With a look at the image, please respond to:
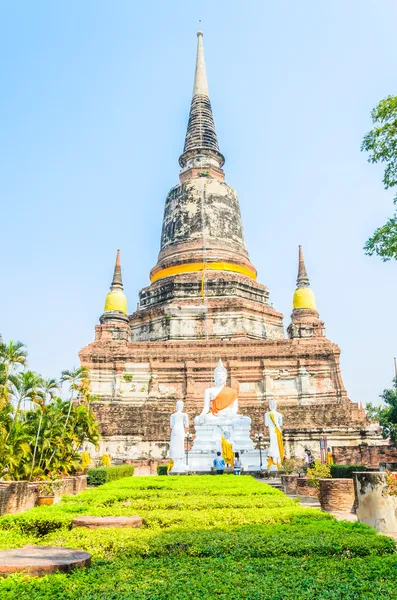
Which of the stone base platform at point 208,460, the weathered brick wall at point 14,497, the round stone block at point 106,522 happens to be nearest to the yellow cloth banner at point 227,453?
the stone base platform at point 208,460

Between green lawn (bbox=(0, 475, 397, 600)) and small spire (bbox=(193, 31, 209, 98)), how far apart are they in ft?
139

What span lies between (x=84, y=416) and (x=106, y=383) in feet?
24.1

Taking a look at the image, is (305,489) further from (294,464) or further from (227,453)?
(294,464)

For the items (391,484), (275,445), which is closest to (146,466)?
(275,445)

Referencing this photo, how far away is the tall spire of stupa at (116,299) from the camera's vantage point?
34.1 meters

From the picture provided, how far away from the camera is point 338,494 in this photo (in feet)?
34.7

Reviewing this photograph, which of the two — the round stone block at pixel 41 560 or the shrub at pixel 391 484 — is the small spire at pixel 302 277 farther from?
the round stone block at pixel 41 560

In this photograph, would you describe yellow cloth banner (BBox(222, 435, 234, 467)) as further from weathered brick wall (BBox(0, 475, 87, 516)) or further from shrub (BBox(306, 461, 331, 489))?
weathered brick wall (BBox(0, 475, 87, 516))

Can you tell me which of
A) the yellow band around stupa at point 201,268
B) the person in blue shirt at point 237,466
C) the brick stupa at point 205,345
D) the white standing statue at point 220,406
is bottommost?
the person in blue shirt at point 237,466

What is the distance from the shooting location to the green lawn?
4.16 metres

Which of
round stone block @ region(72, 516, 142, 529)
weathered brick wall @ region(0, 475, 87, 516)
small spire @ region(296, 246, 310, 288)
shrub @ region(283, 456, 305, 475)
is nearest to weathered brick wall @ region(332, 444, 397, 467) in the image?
shrub @ region(283, 456, 305, 475)

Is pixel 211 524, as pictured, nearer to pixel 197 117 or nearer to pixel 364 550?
pixel 364 550

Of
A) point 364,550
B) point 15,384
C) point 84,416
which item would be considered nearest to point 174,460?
point 84,416

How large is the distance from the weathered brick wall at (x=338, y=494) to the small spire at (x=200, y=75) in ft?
133
